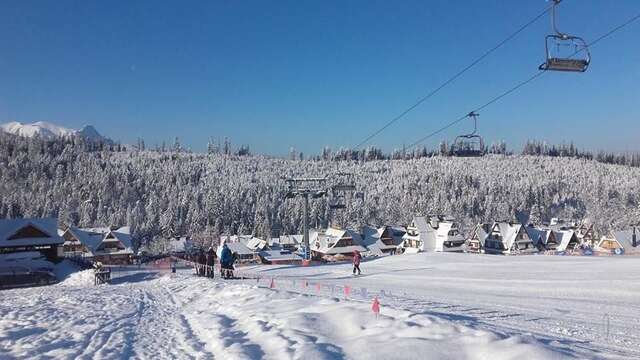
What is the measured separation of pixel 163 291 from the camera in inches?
771

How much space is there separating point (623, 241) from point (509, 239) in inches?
562

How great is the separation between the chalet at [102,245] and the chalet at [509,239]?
178 ft

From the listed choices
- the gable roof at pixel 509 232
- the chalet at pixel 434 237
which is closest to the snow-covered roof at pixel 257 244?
the chalet at pixel 434 237

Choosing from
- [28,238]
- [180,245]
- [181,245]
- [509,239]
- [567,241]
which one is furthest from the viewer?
[180,245]

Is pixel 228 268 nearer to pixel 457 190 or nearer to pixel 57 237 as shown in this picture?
pixel 57 237

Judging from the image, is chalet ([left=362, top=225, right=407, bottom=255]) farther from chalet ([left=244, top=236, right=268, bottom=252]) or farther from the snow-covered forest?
the snow-covered forest

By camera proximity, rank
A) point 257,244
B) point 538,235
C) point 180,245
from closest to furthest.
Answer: point 538,235
point 257,244
point 180,245

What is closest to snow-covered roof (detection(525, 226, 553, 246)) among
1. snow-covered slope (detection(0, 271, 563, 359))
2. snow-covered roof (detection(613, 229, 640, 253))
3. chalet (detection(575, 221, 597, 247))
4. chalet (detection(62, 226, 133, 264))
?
snow-covered roof (detection(613, 229, 640, 253))

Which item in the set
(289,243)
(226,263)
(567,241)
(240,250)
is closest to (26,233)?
(240,250)

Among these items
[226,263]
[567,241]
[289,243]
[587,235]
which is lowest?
[289,243]

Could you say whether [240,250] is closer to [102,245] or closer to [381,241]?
[102,245]

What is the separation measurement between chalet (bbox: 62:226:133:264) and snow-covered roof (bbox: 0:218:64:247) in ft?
51.5

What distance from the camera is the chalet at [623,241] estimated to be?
Result: 61250 millimetres

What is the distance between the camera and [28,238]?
48.1m
